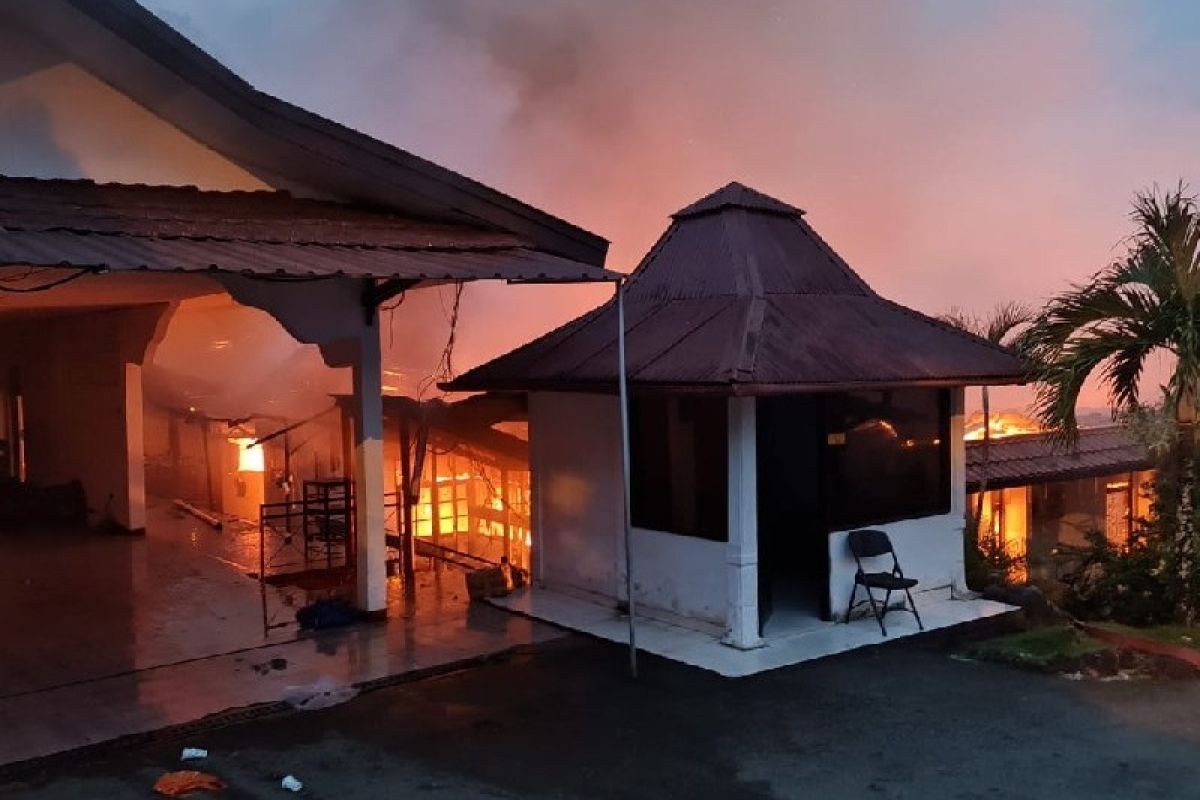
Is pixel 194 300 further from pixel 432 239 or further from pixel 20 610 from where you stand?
pixel 432 239

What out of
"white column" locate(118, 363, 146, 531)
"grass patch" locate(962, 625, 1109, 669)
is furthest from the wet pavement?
"white column" locate(118, 363, 146, 531)

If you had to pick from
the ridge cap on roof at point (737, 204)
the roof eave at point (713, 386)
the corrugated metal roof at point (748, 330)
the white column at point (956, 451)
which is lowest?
the white column at point (956, 451)

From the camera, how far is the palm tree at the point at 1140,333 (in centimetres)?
838

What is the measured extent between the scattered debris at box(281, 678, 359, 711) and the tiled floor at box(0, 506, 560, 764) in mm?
117

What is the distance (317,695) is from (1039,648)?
5239 millimetres

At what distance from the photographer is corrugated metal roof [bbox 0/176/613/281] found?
594 centimetres

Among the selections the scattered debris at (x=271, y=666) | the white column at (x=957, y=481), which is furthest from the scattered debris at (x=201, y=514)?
the white column at (x=957, y=481)

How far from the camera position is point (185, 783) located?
18.2 feet

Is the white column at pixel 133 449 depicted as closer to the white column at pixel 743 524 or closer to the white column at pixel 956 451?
the white column at pixel 743 524

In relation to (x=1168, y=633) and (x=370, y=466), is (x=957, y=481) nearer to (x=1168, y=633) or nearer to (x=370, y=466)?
(x=1168, y=633)

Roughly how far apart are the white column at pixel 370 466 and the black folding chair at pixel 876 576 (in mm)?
3976

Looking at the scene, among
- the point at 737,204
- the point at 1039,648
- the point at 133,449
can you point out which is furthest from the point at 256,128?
the point at 1039,648

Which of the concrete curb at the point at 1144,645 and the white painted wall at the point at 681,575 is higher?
the white painted wall at the point at 681,575

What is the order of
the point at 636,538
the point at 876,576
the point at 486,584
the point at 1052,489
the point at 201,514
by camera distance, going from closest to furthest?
1. the point at 876,576
2. the point at 636,538
3. the point at 486,584
4. the point at 1052,489
5. the point at 201,514
